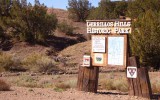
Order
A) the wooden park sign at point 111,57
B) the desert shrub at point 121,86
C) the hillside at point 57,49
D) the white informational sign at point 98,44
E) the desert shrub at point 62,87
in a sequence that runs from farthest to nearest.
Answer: the hillside at point 57,49 → the desert shrub at point 121,86 → the desert shrub at point 62,87 → the white informational sign at point 98,44 → the wooden park sign at point 111,57

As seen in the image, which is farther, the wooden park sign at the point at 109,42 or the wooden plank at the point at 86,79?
the wooden plank at the point at 86,79

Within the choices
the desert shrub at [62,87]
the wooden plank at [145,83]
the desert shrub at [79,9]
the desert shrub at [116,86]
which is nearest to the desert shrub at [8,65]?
the desert shrub at [62,87]

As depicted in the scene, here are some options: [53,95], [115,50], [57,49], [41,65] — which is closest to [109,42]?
[115,50]

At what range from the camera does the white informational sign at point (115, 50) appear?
49.9 ft

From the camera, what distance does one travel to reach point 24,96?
564 inches

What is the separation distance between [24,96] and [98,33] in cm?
363

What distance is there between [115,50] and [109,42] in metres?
0.38

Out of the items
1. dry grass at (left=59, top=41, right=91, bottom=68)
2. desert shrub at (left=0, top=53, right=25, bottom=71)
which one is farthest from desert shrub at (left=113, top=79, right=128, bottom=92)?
dry grass at (left=59, top=41, right=91, bottom=68)

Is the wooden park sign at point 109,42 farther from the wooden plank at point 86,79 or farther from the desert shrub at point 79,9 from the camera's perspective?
the desert shrub at point 79,9

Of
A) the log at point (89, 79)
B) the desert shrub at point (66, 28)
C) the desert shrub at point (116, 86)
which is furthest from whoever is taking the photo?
the desert shrub at point (66, 28)

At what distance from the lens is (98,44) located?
15.8 m

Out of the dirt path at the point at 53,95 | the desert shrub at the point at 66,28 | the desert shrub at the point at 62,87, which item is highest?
the desert shrub at the point at 66,28

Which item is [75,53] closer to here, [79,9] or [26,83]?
[26,83]

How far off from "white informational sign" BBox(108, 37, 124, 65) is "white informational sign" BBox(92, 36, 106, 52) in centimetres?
24
